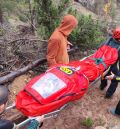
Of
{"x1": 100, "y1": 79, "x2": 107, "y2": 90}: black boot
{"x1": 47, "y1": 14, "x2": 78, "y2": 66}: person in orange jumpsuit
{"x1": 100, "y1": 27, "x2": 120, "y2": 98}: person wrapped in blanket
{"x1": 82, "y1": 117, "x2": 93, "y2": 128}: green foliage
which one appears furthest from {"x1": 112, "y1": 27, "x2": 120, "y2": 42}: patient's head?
{"x1": 82, "y1": 117, "x2": 93, "y2": 128}: green foliage

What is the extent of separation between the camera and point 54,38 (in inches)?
218

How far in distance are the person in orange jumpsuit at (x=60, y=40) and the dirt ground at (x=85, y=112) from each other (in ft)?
3.48

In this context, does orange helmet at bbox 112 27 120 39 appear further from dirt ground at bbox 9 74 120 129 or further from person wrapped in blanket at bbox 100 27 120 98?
dirt ground at bbox 9 74 120 129

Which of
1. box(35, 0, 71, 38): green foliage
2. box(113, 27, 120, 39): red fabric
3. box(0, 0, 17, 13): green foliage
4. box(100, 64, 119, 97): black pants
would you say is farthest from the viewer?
box(0, 0, 17, 13): green foliage

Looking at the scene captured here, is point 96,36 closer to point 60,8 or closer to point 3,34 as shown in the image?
point 60,8

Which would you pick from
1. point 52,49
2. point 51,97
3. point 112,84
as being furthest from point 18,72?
point 112,84

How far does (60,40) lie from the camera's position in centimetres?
557

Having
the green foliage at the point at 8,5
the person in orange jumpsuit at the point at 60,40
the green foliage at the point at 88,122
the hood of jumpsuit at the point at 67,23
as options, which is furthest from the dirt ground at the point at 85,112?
the green foliage at the point at 8,5

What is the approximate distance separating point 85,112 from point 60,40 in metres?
1.60

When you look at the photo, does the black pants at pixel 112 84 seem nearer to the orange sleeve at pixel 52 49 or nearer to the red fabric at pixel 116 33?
the red fabric at pixel 116 33

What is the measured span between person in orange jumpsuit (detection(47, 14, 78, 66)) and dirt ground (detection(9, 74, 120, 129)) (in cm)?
106

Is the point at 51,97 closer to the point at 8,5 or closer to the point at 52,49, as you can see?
the point at 52,49

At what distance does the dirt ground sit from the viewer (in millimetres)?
5699

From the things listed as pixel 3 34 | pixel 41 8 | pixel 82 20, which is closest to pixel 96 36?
pixel 82 20
